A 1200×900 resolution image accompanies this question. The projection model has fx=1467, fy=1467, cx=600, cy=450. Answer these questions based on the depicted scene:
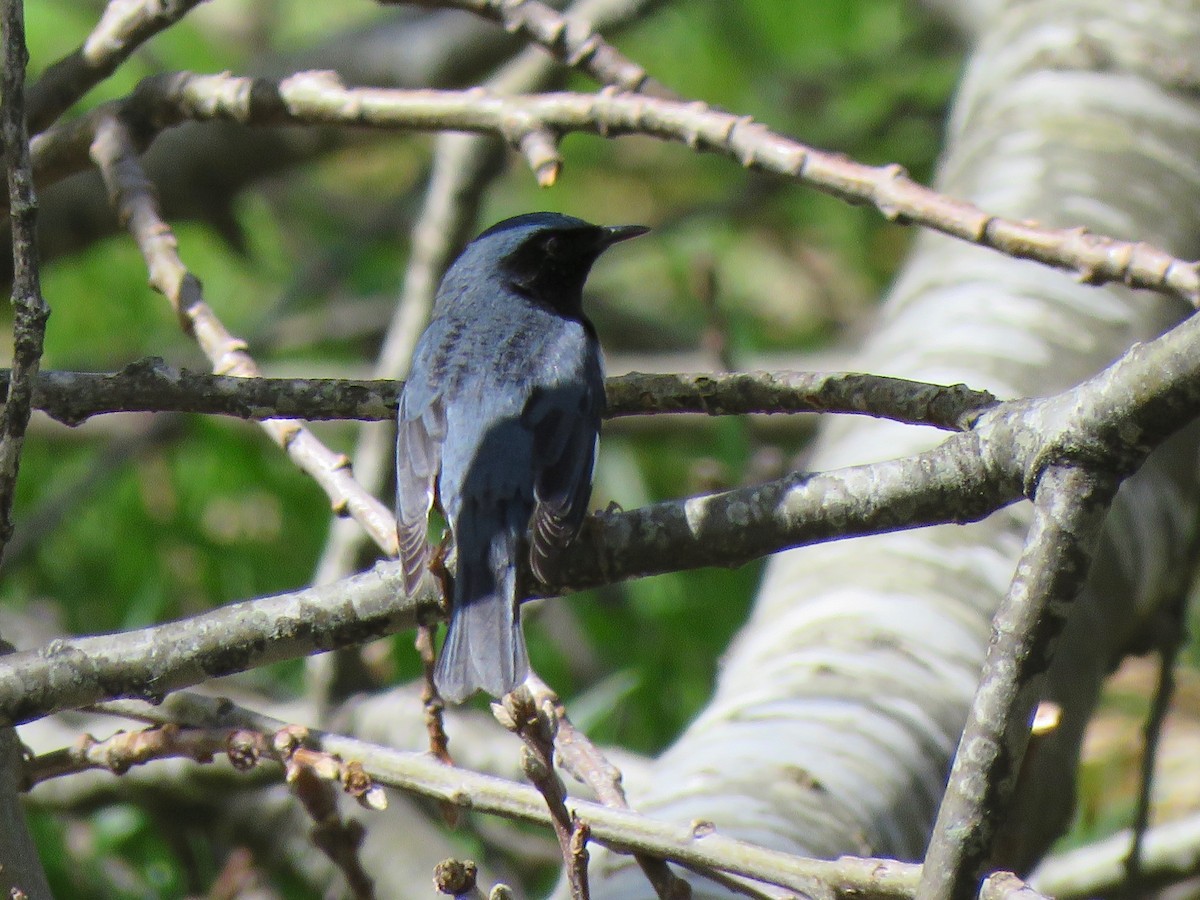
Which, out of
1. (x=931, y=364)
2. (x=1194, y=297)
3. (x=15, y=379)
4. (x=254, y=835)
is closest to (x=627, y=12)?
(x=931, y=364)

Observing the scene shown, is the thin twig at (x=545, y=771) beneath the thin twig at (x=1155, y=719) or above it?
beneath

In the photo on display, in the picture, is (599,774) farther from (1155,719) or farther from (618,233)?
(618,233)

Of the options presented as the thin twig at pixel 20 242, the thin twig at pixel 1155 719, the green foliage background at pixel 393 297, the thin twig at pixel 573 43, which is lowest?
the thin twig at pixel 20 242

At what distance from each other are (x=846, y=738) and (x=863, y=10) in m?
5.86

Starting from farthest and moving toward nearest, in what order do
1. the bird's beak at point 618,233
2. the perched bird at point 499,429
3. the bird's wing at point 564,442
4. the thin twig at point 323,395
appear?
1. the bird's beak at point 618,233
2. the bird's wing at point 564,442
3. the perched bird at point 499,429
4. the thin twig at point 323,395

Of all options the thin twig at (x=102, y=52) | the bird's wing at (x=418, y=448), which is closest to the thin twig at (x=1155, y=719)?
the bird's wing at (x=418, y=448)

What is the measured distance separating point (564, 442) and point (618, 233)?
3.14 ft

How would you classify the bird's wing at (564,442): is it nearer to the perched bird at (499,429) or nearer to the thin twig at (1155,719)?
the perched bird at (499,429)

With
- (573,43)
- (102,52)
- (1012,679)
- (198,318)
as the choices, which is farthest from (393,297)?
(1012,679)

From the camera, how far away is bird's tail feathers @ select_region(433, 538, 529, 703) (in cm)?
224

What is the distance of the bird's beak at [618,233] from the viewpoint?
3.39m

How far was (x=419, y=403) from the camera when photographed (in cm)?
280

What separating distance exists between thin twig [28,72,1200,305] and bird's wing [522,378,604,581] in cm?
48

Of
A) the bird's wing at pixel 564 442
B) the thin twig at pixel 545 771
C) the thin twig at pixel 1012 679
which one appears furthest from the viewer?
the bird's wing at pixel 564 442
